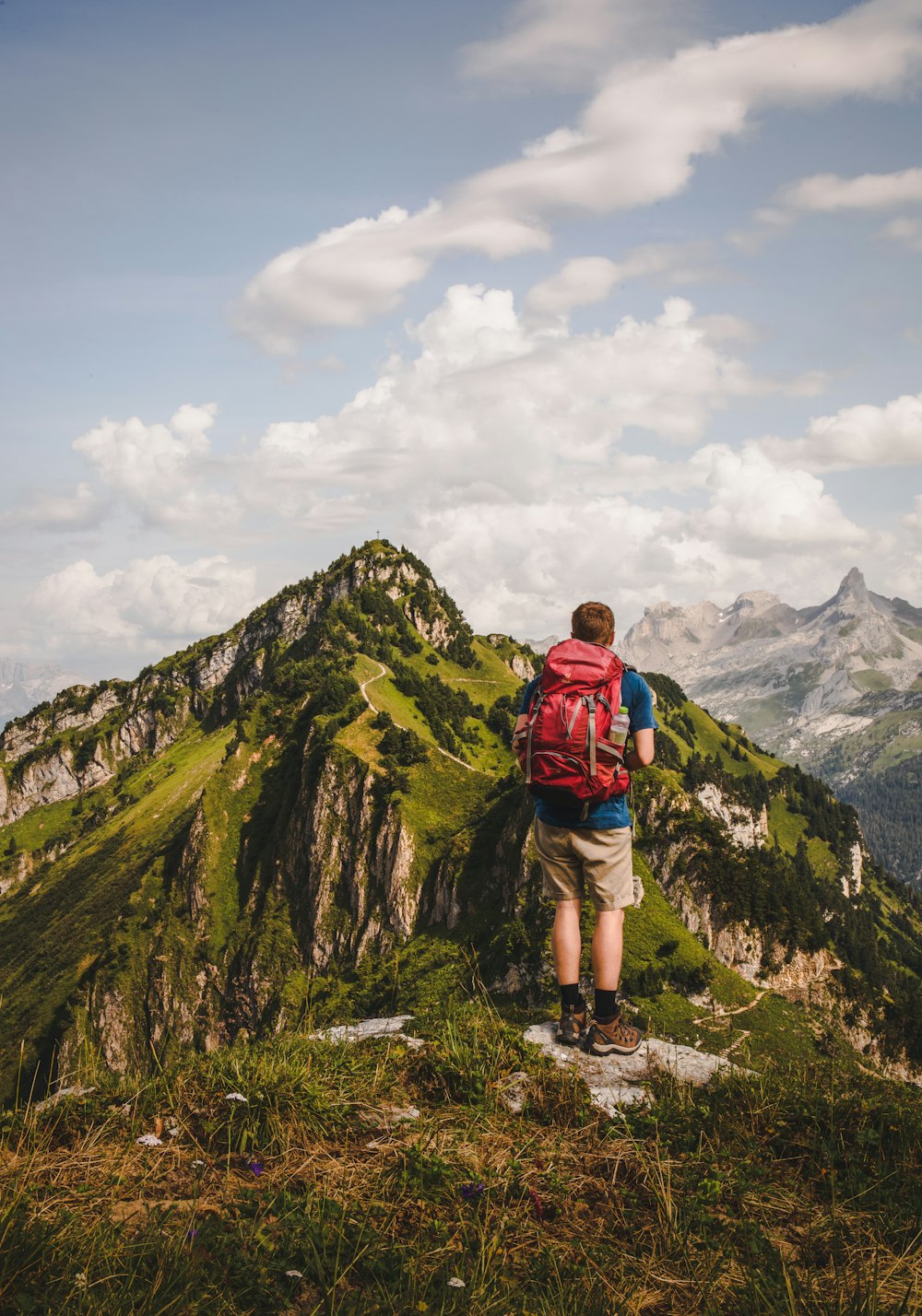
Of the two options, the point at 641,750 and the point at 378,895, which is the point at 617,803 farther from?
the point at 378,895

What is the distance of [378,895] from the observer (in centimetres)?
9112

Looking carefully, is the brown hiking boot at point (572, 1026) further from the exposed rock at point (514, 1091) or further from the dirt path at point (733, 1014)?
the dirt path at point (733, 1014)

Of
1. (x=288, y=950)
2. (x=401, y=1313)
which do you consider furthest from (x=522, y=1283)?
(x=288, y=950)

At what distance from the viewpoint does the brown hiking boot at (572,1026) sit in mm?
8914

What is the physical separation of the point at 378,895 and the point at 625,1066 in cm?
8738

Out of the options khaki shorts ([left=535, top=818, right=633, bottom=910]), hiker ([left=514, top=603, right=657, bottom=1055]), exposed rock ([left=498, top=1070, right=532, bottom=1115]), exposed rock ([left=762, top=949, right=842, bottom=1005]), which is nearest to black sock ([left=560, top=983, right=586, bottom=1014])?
hiker ([left=514, top=603, right=657, bottom=1055])

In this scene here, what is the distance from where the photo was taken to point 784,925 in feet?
209

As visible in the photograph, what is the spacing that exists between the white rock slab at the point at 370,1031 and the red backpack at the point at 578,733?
3.24 meters

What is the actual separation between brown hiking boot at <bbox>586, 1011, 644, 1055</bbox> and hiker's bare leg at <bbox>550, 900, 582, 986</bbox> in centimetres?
64

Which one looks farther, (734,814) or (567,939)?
(734,814)

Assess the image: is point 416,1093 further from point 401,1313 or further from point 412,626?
point 412,626

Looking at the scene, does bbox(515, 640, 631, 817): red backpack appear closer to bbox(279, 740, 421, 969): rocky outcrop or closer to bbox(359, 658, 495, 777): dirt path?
bbox(279, 740, 421, 969): rocky outcrop

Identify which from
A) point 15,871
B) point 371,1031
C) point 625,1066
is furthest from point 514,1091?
point 15,871

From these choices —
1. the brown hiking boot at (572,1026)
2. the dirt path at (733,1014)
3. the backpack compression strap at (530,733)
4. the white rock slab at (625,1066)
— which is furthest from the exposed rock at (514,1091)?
the dirt path at (733,1014)
